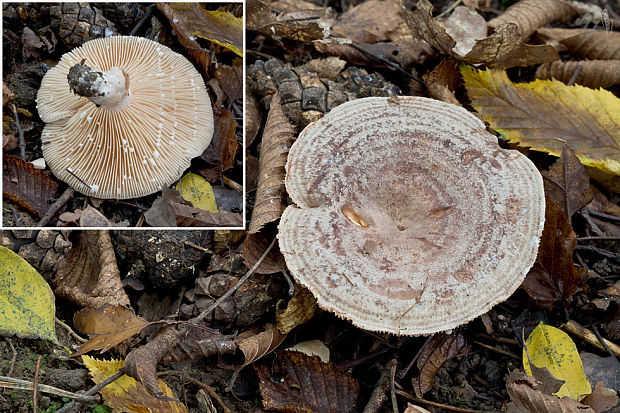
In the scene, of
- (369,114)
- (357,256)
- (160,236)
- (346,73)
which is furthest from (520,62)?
(160,236)

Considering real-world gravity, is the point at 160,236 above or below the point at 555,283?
above

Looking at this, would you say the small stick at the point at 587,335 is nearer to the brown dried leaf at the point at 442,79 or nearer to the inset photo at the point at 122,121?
the brown dried leaf at the point at 442,79

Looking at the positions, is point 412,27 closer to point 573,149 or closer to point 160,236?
point 573,149

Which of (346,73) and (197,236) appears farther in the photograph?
(346,73)

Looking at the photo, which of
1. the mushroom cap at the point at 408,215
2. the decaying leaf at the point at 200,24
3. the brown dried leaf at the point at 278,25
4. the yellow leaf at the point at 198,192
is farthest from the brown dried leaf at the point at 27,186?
the brown dried leaf at the point at 278,25

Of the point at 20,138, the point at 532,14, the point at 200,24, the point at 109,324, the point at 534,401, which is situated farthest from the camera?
the point at 532,14

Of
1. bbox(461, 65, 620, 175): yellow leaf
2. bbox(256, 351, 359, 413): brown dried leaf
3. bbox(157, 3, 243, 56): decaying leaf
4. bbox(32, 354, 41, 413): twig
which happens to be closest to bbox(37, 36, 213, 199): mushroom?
bbox(157, 3, 243, 56): decaying leaf

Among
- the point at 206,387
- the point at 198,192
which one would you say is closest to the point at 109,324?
the point at 206,387

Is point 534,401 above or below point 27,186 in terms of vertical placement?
below

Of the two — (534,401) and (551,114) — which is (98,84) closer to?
(534,401)
